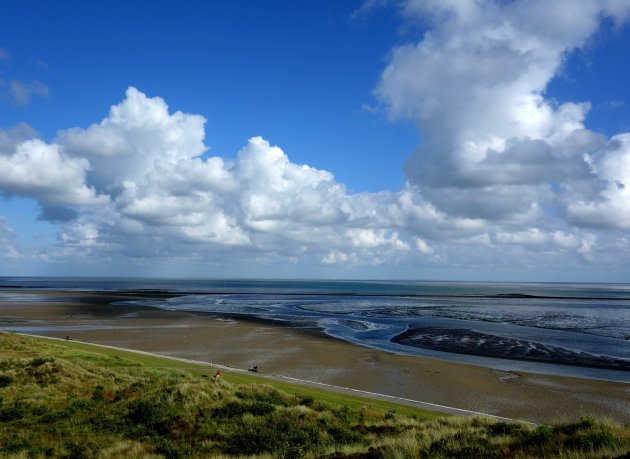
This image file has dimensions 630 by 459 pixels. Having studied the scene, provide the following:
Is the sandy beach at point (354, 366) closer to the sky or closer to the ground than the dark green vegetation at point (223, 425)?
closer to the ground

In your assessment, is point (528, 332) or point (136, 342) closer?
point (136, 342)

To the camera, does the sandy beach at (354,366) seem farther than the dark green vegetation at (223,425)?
Yes

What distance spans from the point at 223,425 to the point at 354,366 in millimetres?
19208

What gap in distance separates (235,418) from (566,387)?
22566 mm

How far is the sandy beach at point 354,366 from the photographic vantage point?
25.5m

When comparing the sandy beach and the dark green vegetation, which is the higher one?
the dark green vegetation

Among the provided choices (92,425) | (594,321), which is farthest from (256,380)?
(594,321)

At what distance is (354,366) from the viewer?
1367 inches

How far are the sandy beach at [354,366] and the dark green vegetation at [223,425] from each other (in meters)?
6.46

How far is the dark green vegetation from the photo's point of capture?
1253 cm

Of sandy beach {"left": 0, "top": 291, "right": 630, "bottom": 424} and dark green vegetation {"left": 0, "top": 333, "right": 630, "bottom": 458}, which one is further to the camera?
sandy beach {"left": 0, "top": 291, "right": 630, "bottom": 424}

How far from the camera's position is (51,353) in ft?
99.5

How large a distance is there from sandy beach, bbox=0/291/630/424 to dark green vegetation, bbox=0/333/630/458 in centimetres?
646

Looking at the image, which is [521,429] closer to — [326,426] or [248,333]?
[326,426]
